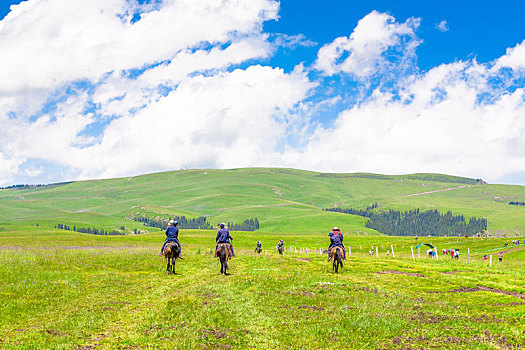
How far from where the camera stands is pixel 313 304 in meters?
19.2

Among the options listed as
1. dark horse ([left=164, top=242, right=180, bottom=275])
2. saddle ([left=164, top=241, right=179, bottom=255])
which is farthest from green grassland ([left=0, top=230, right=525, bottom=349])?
saddle ([left=164, top=241, right=179, bottom=255])

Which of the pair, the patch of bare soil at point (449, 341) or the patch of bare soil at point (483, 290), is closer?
the patch of bare soil at point (449, 341)

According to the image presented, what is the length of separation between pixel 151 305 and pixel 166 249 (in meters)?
13.1

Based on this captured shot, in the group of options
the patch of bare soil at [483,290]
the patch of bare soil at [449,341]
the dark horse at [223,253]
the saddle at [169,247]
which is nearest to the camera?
the patch of bare soil at [449,341]

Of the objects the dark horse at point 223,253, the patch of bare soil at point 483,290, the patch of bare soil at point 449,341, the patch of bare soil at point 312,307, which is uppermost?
the dark horse at point 223,253

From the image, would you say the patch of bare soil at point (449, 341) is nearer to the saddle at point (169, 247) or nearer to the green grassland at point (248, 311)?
the green grassland at point (248, 311)

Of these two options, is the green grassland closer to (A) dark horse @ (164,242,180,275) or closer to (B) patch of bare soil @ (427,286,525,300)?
(B) patch of bare soil @ (427,286,525,300)

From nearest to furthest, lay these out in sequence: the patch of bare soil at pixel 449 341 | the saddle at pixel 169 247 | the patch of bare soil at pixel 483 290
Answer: the patch of bare soil at pixel 449 341 < the patch of bare soil at pixel 483 290 < the saddle at pixel 169 247

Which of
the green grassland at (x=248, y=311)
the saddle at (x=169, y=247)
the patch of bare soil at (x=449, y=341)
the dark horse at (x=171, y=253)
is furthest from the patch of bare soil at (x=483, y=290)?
the saddle at (x=169, y=247)

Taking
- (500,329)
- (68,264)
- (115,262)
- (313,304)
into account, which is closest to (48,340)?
(313,304)

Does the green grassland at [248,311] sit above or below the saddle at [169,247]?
below

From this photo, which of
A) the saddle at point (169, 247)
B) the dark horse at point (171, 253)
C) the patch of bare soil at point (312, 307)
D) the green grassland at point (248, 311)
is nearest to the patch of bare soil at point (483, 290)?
the green grassland at point (248, 311)

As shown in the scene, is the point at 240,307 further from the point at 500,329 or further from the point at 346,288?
the point at 500,329

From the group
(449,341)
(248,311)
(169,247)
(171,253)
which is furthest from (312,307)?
(171,253)
